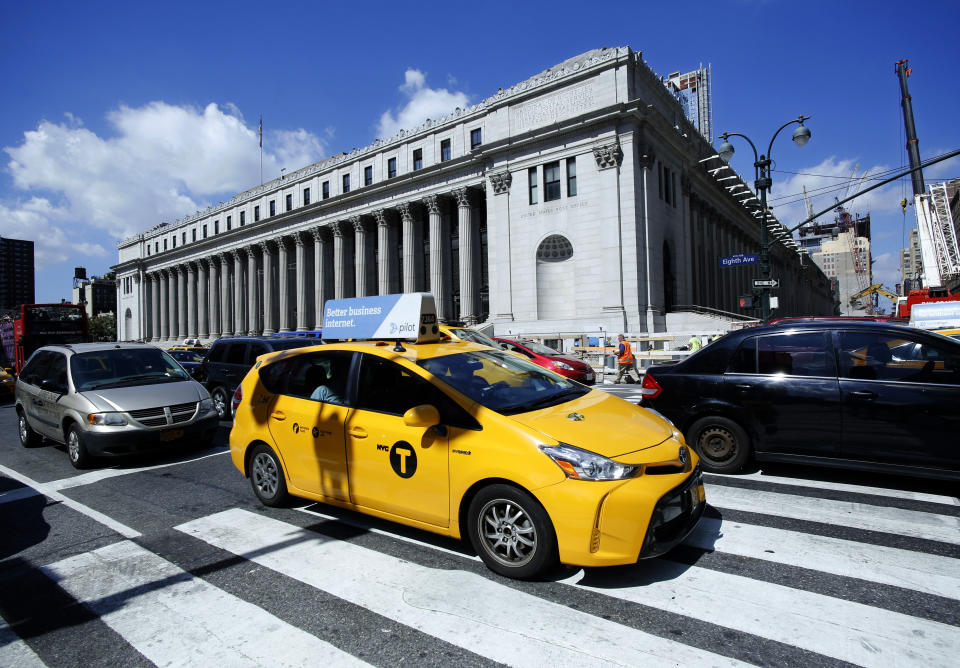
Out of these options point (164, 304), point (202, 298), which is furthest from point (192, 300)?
point (164, 304)

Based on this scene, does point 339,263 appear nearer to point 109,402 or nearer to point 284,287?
point 284,287

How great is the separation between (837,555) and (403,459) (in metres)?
3.35

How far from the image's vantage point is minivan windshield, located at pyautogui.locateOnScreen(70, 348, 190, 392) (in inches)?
307

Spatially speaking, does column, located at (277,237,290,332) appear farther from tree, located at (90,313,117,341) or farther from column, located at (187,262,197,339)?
tree, located at (90,313,117,341)

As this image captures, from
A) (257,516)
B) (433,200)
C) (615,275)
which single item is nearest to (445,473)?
(257,516)

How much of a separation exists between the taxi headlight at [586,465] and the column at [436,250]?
35.4 m

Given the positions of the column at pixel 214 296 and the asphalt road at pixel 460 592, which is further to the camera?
the column at pixel 214 296

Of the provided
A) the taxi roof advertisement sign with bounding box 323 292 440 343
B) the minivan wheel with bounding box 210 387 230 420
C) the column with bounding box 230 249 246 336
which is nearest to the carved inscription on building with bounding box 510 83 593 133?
the minivan wheel with bounding box 210 387 230 420

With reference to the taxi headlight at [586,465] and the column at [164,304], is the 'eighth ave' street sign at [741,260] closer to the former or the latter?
the taxi headlight at [586,465]

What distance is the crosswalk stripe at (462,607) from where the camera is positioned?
8.80 feet

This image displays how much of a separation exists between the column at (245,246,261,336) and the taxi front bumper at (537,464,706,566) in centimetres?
5846

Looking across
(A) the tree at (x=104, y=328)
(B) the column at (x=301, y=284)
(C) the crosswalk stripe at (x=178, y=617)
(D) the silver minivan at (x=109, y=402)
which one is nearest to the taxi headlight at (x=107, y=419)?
(D) the silver minivan at (x=109, y=402)

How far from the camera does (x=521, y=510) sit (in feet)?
11.3

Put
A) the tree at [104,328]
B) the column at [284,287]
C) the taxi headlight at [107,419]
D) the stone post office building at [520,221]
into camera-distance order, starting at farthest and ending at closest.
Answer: the tree at [104,328], the column at [284,287], the stone post office building at [520,221], the taxi headlight at [107,419]
